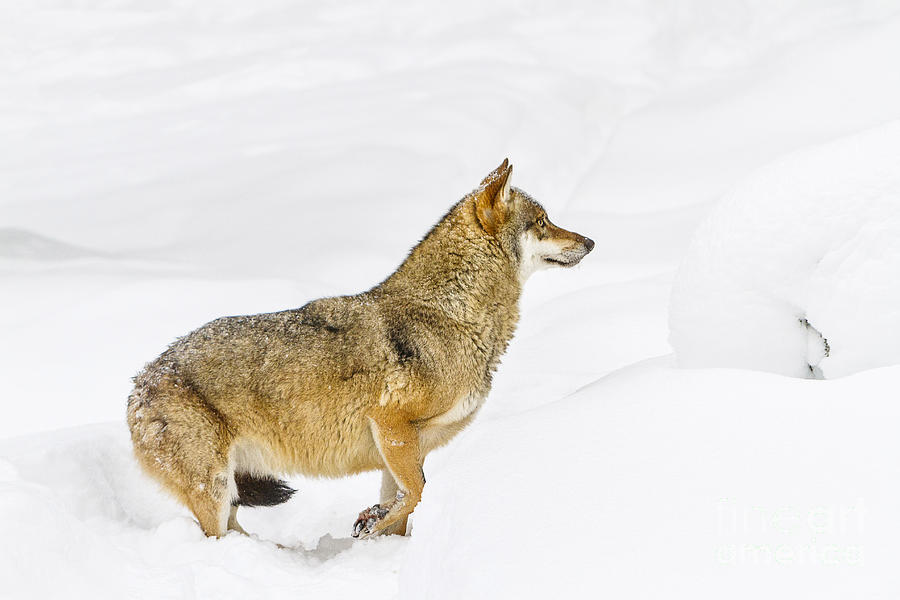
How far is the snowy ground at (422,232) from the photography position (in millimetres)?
2367

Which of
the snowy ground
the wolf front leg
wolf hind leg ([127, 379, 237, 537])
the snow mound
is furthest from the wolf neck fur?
the snow mound

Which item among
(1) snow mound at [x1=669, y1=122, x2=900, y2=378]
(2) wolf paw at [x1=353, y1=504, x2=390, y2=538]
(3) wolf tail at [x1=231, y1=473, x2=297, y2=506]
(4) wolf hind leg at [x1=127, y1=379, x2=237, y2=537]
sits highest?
(1) snow mound at [x1=669, y1=122, x2=900, y2=378]

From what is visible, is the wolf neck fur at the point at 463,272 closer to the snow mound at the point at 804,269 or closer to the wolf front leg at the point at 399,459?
the wolf front leg at the point at 399,459

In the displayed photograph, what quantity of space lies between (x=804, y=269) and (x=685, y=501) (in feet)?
4.30

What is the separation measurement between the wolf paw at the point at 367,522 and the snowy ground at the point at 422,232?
0.11 meters

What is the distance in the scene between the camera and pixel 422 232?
1132 centimetres

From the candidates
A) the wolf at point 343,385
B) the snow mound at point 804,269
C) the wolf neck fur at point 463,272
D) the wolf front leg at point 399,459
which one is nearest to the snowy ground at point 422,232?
the snow mound at point 804,269

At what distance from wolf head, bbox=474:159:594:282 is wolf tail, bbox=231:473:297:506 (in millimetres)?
1795

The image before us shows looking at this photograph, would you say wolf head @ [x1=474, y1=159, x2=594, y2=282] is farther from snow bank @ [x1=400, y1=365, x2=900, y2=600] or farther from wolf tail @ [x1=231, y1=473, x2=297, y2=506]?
snow bank @ [x1=400, y1=365, x2=900, y2=600]

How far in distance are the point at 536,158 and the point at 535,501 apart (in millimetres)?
12502

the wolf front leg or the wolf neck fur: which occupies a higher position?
the wolf neck fur

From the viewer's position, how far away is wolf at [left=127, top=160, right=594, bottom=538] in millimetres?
4523

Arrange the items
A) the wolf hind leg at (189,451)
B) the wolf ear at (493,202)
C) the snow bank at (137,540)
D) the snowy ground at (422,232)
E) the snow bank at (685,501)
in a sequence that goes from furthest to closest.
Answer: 1. the wolf ear at (493,202)
2. the wolf hind leg at (189,451)
3. the snow bank at (137,540)
4. the snowy ground at (422,232)
5. the snow bank at (685,501)

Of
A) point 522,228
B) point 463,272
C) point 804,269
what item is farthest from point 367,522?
point 804,269
